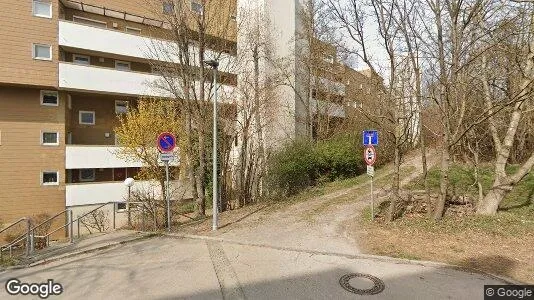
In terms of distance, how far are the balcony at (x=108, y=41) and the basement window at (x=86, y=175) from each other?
6817 mm

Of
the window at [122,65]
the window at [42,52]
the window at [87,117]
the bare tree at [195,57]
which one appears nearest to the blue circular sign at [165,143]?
the bare tree at [195,57]

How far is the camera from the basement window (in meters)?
18.3

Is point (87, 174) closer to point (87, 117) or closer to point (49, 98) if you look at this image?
point (87, 117)

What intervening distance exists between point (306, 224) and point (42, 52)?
15961 millimetres

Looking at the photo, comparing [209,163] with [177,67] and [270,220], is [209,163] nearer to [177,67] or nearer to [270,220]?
[177,67]

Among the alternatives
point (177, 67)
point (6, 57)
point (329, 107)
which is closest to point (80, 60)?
point (6, 57)

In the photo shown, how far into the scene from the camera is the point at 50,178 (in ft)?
55.9

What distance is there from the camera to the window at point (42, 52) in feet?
52.1

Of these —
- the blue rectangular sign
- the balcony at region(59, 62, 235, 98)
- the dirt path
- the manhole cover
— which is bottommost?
the manhole cover

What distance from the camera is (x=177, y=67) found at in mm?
12719

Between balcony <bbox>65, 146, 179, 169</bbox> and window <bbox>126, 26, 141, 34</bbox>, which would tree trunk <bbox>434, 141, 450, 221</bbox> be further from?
window <bbox>126, 26, 141, 34</bbox>

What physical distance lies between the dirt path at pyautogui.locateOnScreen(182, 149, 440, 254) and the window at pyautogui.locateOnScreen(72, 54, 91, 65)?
545 inches

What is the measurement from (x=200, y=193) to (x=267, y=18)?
1167 cm

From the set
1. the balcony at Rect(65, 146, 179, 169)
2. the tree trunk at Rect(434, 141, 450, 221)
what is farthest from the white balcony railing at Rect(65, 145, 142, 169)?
the tree trunk at Rect(434, 141, 450, 221)
